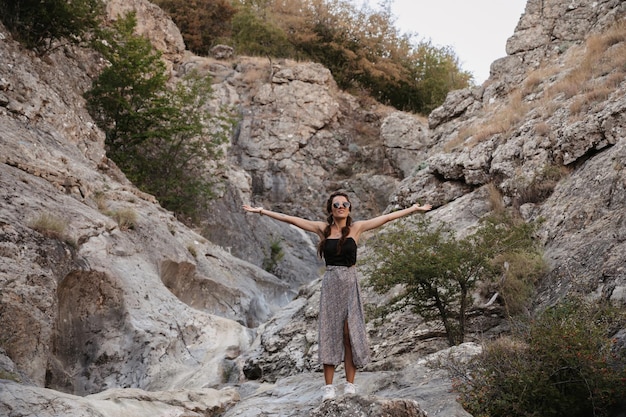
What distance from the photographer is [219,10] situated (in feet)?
125

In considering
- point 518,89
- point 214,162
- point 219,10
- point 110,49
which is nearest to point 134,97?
point 110,49

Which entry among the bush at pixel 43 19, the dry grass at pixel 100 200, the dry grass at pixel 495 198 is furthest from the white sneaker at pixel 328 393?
the bush at pixel 43 19

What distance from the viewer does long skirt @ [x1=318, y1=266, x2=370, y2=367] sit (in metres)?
5.89

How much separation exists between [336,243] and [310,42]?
30584 mm

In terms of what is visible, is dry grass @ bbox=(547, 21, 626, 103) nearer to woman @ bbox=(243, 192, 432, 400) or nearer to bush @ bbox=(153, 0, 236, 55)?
woman @ bbox=(243, 192, 432, 400)

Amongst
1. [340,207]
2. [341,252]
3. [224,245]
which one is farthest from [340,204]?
[224,245]

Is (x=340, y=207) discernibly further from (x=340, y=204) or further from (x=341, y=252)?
(x=341, y=252)

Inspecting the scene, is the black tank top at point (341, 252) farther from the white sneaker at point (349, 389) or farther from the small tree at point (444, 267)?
the small tree at point (444, 267)

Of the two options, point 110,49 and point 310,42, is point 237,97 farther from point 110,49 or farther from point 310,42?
point 110,49

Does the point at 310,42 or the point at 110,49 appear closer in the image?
the point at 110,49

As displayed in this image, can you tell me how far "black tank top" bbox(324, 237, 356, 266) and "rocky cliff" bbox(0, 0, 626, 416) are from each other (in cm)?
140

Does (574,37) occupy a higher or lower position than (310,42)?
lower

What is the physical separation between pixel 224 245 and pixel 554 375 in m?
16.2

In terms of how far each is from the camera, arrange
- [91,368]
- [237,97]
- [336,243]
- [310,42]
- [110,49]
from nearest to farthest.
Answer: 1. [336,243]
2. [91,368]
3. [110,49]
4. [237,97]
5. [310,42]
